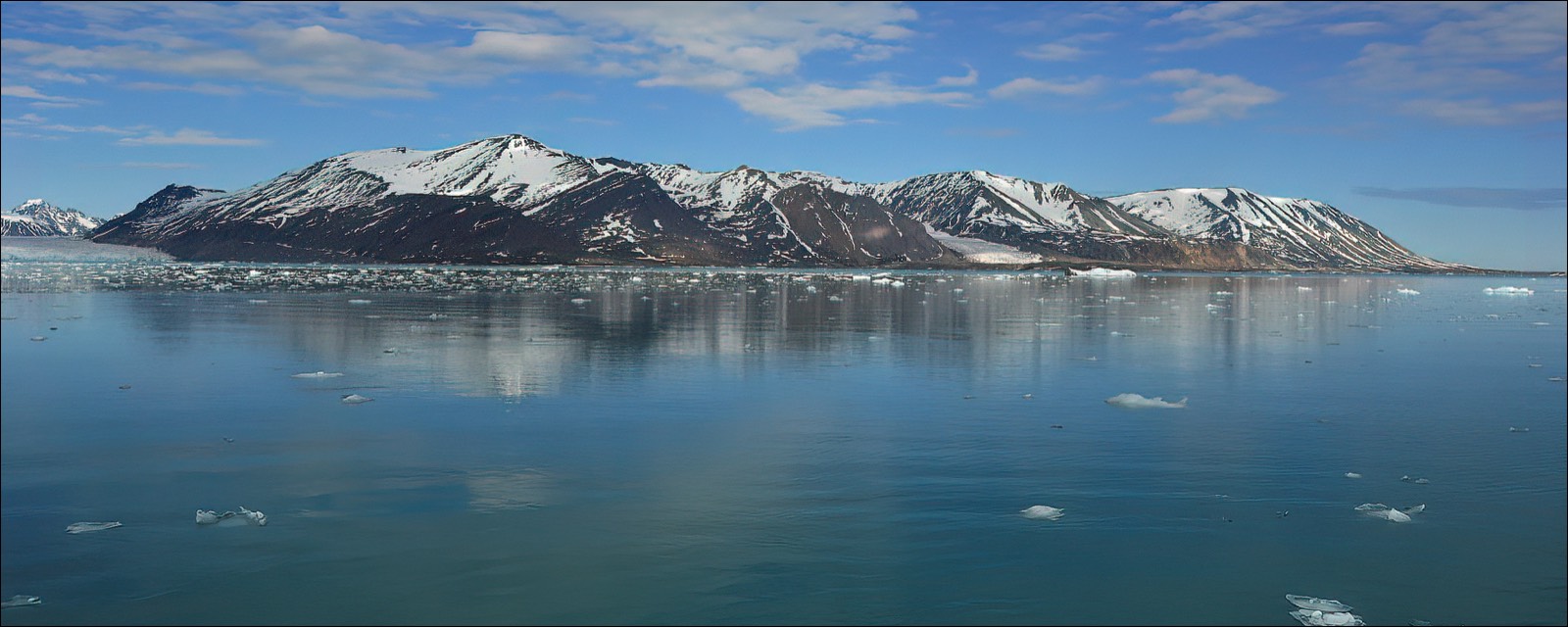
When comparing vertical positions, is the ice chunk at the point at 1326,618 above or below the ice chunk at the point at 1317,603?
below

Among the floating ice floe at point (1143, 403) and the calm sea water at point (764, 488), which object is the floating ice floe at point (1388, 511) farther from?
the floating ice floe at point (1143, 403)

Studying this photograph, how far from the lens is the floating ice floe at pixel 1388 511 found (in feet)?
41.9

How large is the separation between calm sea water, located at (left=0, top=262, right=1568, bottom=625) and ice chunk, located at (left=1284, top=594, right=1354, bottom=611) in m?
0.16

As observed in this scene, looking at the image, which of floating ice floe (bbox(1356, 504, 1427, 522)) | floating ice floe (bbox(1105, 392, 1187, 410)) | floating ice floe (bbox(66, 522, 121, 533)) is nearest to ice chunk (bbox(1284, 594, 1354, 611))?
floating ice floe (bbox(1356, 504, 1427, 522))

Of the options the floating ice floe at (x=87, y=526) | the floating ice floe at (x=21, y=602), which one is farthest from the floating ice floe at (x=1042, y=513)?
the floating ice floe at (x=87, y=526)

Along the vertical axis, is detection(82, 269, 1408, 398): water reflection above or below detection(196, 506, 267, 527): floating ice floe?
above

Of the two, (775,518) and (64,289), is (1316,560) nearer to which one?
(775,518)

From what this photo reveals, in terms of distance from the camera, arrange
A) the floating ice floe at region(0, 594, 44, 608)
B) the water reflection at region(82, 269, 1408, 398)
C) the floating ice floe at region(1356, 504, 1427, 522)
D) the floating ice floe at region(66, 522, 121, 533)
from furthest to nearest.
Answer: the water reflection at region(82, 269, 1408, 398) < the floating ice floe at region(1356, 504, 1427, 522) < the floating ice floe at region(66, 522, 121, 533) < the floating ice floe at region(0, 594, 44, 608)

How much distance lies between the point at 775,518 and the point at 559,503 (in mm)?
2863

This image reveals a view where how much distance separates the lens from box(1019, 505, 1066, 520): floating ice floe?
41.4ft

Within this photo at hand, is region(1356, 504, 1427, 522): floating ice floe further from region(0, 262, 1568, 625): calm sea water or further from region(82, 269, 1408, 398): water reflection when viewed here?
region(82, 269, 1408, 398): water reflection

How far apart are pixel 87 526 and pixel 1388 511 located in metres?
15.9

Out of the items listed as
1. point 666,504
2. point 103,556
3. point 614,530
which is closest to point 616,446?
point 666,504

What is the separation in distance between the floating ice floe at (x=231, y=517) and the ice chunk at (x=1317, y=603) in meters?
11.4
